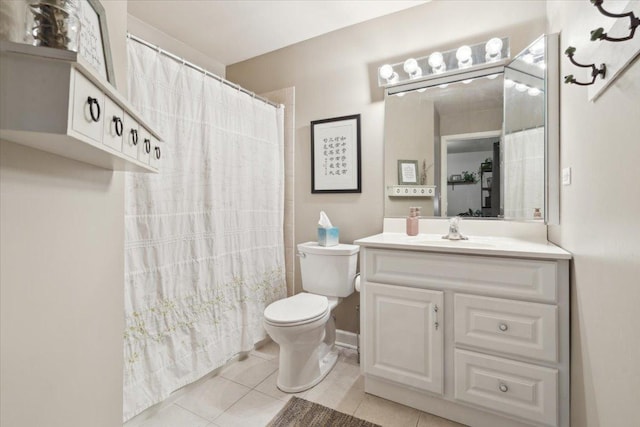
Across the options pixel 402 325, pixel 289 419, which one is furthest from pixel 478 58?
pixel 289 419

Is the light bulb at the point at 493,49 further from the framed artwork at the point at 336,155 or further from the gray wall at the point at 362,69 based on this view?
the framed artwork at the point at 336,155

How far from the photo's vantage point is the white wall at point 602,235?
71 centimetres

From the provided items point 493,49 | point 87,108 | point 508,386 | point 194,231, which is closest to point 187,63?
point 194,231

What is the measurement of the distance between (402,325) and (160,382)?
1351 mm

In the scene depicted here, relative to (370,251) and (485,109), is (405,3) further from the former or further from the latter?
(370,251)

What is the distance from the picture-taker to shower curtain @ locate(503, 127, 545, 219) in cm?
154

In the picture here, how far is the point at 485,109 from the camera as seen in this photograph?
186 cm

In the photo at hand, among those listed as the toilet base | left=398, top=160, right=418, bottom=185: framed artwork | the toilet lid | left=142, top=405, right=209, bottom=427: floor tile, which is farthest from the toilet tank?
left=142, top=405, right=209, bottom=427: floor tile

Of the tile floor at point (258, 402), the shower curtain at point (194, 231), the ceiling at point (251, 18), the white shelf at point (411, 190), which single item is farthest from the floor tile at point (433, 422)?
the ceiling at point (251, 18)

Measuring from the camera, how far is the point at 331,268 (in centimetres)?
207

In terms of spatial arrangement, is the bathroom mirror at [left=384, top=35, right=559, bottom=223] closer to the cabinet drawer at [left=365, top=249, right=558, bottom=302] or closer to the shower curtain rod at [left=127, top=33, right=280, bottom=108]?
the cabinet drawer at [left=365, top=249, right=558, bottom=302]

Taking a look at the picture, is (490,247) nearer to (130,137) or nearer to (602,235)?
(602,235)

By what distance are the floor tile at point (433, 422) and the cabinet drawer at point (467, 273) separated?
2.32 ft

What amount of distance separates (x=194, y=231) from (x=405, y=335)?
4.53ft
